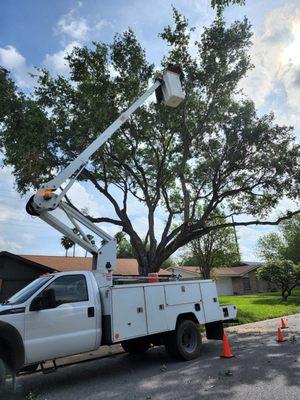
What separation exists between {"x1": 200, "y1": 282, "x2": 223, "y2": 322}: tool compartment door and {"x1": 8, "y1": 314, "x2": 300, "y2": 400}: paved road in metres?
0.96

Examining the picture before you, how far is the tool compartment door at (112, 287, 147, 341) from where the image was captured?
8305 mm

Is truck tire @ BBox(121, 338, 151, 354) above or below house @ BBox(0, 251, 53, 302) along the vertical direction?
below

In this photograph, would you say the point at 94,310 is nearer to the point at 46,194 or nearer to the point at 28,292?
the point at 28,292

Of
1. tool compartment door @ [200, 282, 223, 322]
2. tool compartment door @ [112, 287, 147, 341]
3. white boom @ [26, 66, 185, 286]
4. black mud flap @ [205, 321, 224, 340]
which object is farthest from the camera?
black mud flap @ [205, 321, 224, 340]

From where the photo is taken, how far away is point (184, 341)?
1000 centimetres

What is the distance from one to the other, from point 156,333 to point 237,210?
15050mm

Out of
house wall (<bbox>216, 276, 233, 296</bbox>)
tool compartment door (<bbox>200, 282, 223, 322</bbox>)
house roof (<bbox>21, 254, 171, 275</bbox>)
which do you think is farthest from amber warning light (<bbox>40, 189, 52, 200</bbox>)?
house wall (<bbox>216, 276, 233, 296</bbox>)

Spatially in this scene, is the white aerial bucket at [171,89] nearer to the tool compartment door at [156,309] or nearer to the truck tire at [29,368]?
the tool compartment door at [156,309]

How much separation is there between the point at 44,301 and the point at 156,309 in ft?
9.69

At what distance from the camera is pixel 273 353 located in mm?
9727

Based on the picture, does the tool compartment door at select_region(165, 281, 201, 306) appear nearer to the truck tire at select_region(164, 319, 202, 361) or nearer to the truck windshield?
the truck tire at select_region(164, 319, 202, 361)

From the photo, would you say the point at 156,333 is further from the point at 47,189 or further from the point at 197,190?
the point at 197,190

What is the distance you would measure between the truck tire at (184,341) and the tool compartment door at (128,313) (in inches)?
45.2

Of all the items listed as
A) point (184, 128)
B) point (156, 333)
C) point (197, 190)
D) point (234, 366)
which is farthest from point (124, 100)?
point (234, 366)
